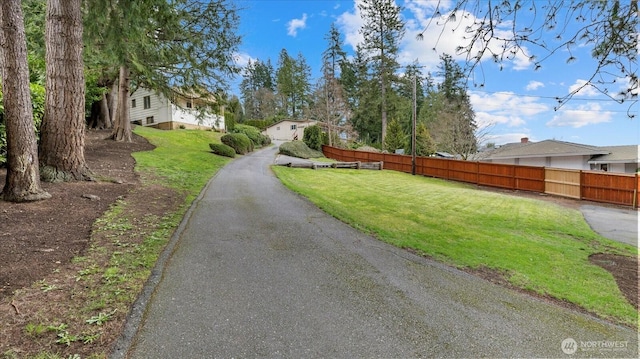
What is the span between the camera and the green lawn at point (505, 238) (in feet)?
13.6

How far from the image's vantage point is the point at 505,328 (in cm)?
306

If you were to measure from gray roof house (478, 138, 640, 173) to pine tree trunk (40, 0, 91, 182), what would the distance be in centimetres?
3187

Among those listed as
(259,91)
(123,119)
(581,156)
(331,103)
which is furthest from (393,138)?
(259,91)

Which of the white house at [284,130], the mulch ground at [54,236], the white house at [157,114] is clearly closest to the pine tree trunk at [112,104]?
the white house at [157,114]

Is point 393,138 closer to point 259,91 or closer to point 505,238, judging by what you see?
point 505,238

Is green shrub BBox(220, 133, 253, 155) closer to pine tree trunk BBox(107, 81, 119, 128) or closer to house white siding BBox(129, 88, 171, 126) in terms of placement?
pine tree trunk BBox(107, 81, 119, 128)

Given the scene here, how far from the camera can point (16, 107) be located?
5.49 m

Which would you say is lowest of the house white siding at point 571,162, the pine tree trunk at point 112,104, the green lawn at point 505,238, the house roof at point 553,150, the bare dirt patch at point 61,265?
the green lawn at point 505,238

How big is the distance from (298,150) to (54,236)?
23723 millimetres

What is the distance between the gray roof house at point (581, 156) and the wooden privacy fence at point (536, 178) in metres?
11.8

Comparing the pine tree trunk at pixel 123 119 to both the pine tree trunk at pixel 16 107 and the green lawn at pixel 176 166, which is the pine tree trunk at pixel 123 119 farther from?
the pine tree trunk at pixel 16 107

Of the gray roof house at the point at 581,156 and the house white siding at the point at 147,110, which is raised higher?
the house white siding at the point at 147,110

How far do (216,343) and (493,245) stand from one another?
17.4 feet

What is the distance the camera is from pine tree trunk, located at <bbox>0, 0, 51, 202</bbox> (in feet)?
A: 17.9
